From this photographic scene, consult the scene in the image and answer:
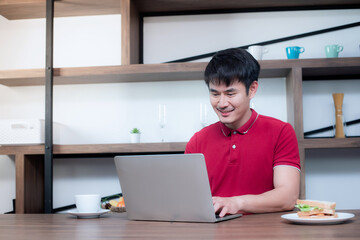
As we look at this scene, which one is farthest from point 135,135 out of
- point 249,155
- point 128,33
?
point 249,155

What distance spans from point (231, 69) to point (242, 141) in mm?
325

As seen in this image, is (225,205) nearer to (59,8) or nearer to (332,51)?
(332,51)

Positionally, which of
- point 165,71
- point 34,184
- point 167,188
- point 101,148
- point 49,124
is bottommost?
point 34,184

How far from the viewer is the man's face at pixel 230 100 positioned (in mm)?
1801

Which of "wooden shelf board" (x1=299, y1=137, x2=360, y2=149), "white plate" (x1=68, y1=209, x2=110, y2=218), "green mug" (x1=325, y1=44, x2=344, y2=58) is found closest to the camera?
"white plate" (x1=68, y1=209, x2=110, y2=218)

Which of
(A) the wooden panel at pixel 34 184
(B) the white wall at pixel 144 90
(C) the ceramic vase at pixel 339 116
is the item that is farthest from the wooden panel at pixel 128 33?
(C) the ceramic vase at pixel 339 116

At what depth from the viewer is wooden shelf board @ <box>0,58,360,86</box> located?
270 cm

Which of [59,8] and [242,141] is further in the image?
[59,8]

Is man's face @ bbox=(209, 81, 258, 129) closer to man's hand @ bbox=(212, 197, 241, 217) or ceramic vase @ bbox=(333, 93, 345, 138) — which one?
man's hand @ bbox=(212, 197, 241, 217)

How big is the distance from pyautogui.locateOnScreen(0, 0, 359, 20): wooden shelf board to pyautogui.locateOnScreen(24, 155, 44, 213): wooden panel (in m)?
1.04

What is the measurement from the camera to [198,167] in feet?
3.98

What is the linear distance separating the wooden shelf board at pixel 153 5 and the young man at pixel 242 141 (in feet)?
4.23

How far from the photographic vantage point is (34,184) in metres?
2.96

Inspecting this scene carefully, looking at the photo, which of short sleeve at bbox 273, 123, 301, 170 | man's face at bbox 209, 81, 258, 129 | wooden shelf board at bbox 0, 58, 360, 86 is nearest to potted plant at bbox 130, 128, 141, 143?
wooden shelf board at bbox 0, 58, 360, 86
